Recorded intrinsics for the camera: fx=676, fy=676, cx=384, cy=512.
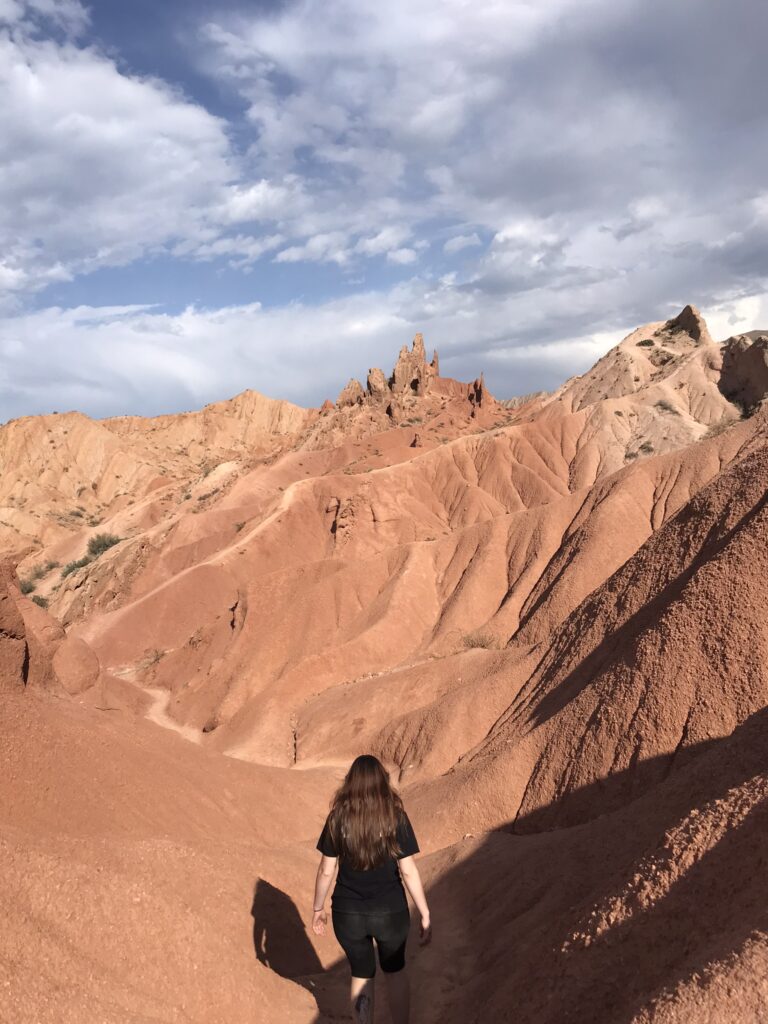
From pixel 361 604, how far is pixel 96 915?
Result: 2525cm

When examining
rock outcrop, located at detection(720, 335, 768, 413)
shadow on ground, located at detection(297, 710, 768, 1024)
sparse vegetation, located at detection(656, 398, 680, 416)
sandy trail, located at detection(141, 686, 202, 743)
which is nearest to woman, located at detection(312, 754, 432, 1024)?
shadow on ground, located at detection(297, 710, 768, 1024)

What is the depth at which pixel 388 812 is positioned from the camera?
4.26 meters

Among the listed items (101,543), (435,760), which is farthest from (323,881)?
(101,543)

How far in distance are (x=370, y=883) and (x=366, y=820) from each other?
0.41 metres

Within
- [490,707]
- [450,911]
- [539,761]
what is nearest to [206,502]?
[490,707]

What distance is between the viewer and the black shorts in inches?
168

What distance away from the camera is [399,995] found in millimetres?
4680

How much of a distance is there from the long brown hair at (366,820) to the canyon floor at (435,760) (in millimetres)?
1397

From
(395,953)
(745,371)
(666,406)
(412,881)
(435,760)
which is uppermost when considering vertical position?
(745,371)

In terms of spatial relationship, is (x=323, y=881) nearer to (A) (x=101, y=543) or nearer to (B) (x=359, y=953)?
(B) (x=359, y=953)

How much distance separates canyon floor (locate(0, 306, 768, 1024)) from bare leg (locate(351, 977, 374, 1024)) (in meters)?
0.88

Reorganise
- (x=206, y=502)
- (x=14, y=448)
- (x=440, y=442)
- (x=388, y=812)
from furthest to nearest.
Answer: (x=14, y=448), (x=440, y=442), (x=206, y=502), (x=388, y=812)

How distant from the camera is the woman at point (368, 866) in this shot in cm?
423

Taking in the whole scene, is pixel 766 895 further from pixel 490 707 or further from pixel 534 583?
pixel 534 583
